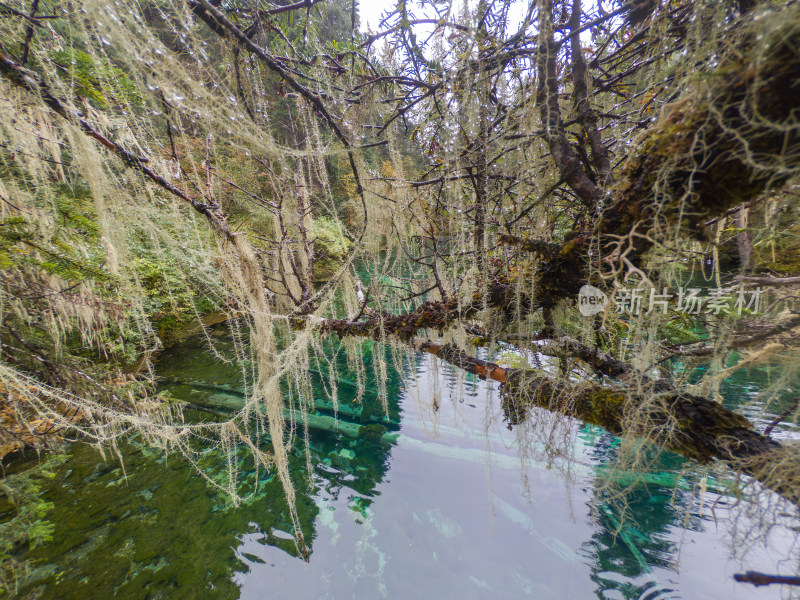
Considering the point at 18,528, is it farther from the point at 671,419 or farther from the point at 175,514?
the point at 671,419

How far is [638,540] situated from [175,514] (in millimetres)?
4408

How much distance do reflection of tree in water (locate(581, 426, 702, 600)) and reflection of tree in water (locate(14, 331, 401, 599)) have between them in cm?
214

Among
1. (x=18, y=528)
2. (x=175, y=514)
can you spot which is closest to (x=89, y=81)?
(x=18, y=528)

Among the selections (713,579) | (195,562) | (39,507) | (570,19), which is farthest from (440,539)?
(570,19)

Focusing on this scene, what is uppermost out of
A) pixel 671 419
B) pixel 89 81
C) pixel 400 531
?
pixel 89 81

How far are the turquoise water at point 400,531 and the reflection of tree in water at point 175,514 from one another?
0.01 meters

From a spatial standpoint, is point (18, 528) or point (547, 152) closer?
point (547, 152)

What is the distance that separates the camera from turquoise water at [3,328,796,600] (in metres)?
2.21

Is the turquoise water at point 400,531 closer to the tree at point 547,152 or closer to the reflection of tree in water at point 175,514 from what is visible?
the reflection of tree in water at point 175,514

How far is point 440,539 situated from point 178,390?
187 inches

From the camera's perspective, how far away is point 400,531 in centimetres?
275
